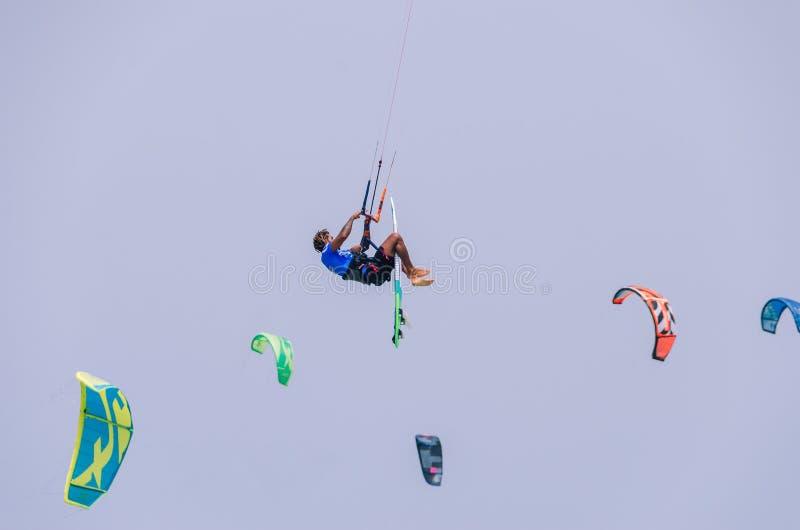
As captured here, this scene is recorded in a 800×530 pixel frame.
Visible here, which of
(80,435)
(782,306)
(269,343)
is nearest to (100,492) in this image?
(80,435)

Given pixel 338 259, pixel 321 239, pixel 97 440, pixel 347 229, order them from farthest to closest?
pixel 321 239 < pixel 338 259 < pixel 347 229 < pixel 97 440

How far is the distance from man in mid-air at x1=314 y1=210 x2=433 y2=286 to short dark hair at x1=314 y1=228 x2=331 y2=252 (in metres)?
0.27

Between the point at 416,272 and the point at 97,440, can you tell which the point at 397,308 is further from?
the point at 97,440

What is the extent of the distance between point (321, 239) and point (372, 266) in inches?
47.2

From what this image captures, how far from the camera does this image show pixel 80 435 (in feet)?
48.5

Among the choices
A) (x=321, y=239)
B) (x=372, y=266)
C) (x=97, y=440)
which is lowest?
(x=97, y=440)

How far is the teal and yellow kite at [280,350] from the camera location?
1655 centimetres

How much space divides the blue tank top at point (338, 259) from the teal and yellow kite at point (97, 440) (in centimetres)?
406

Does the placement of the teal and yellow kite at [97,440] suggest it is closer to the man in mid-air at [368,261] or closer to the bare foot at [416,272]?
the man in mid-air at [368,261]

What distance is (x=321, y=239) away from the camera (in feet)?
56.2

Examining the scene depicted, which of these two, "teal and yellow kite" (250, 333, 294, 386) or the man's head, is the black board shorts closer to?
the man's head

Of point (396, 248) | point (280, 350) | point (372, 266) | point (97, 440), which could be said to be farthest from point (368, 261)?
point (97, 440)

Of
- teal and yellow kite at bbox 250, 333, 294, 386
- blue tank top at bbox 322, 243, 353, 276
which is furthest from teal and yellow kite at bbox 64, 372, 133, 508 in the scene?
blue tank top at bbox 322, 243, 353, 276

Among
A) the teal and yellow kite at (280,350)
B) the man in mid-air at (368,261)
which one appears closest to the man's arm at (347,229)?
the man in mid-air at (368,261)
